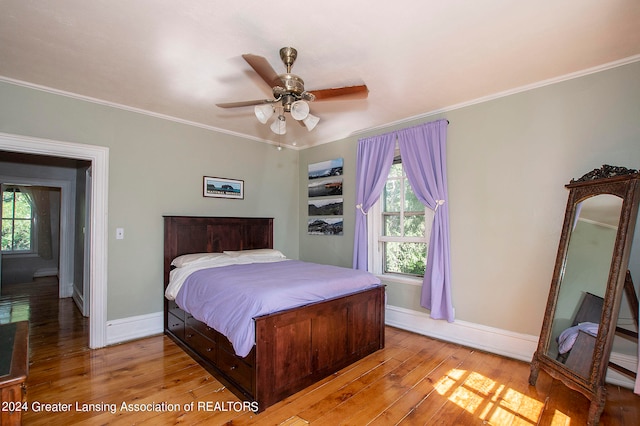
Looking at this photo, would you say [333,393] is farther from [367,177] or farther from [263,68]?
[367,177]

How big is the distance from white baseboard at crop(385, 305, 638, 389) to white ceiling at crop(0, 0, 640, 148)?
2.36 m

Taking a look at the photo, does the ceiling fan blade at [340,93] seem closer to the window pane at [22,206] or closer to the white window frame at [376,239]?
the white window frame at [376,239]

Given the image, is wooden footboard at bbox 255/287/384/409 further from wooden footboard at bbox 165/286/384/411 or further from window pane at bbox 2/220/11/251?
window pane at bbox 2/220/11/251

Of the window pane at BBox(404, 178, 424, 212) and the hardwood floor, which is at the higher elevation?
the window pane at BBox(404, 178, 424, 212)

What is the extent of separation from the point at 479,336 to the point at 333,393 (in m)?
1.72

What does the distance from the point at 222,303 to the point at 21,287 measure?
20.6 feet

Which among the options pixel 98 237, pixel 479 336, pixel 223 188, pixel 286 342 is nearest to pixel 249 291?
pixel 286 342

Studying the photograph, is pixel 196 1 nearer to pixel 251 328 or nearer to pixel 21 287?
pixel 251 328

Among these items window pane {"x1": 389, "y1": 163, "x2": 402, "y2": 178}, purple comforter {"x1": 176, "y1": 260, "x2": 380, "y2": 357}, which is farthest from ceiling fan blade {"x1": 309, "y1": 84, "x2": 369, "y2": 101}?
window pane {"x1": 389, "y1": 163, "x2": 402, "y2": 178}

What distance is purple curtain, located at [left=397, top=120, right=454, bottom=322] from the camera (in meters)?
3.27

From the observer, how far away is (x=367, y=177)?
399cm

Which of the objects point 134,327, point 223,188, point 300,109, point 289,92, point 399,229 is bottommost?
point 134,327

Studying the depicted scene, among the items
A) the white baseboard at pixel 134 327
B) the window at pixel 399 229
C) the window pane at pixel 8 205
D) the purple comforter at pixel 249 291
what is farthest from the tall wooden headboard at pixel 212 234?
the window pane at pixel 8 205

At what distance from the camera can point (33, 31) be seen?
2.04m
